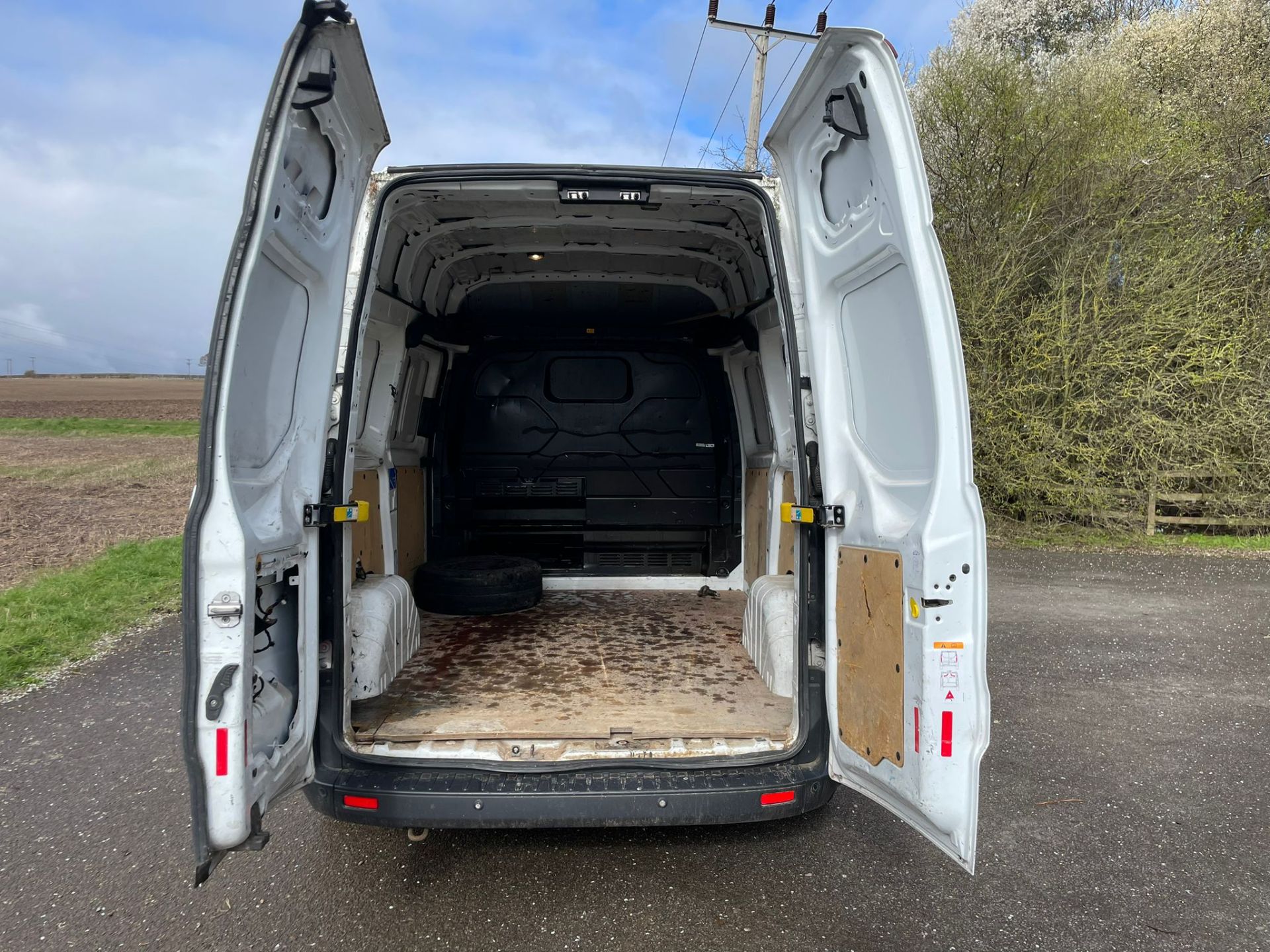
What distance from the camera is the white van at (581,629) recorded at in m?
1.98

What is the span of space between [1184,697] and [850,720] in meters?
3.50

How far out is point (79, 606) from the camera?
610cm

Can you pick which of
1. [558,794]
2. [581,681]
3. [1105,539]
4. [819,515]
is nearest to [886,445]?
[819,515]

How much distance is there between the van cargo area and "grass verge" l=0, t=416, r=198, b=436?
69.3ft

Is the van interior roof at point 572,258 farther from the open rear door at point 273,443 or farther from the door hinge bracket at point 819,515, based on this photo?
the door hinge bracket at point 819,515

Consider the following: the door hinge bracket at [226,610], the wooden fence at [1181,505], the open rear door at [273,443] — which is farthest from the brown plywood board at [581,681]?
the wooden fence at [1181,505]

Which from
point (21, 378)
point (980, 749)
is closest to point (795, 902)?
point (980, 749)

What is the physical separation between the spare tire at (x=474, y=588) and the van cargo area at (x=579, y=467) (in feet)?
0.25

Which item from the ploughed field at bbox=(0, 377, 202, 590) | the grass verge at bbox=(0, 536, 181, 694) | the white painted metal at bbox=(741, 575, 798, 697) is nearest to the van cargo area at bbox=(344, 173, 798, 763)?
the white painted metal at bbox=(741, 575, 798, 697)

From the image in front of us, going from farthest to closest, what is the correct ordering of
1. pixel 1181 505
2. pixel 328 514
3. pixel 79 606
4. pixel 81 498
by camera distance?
1. pixel 81 498
2. pixel 1181 505
3. pixel 79 606
4. pixel 328 514

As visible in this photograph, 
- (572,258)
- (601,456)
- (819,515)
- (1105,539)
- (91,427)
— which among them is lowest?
(1105,539)

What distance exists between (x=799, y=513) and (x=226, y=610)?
1.65 m

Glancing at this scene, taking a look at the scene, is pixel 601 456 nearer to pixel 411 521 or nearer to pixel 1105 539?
pixel 411 521

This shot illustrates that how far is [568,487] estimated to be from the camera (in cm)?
504
